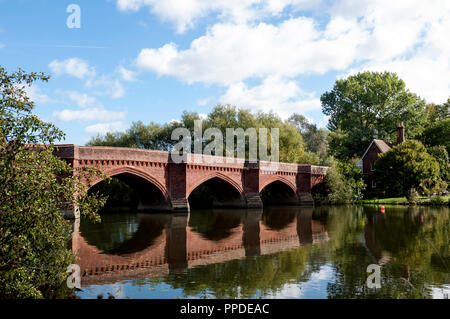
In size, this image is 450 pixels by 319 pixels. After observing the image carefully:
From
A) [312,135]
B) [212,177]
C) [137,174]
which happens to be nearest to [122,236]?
[137,174]

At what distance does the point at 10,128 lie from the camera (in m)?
7.43

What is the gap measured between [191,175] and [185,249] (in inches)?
665

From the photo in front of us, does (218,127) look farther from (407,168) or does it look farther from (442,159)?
(442,159)

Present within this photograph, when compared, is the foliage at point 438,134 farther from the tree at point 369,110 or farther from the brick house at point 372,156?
the brick house at point 372,156

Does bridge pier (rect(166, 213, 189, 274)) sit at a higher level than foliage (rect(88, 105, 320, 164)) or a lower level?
lower

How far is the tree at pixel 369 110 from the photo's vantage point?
174 feet

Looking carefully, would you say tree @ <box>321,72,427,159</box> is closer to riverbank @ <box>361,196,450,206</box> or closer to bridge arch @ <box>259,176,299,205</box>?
riverbank @ <box>361,196,450,206</box>

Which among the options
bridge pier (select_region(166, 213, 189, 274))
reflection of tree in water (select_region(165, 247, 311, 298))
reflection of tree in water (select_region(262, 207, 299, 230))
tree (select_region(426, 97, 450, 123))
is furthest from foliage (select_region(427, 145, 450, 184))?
reflection of tree in water (select_region(165, 247, 311, 298))

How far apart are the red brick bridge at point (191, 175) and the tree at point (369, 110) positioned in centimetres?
1155

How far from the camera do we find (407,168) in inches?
1594

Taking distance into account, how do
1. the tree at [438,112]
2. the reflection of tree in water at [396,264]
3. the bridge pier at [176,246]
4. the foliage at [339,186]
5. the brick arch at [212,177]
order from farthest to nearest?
the tree at [438,112] → the foliage at [339,186] → the brick arch at [212,177] → the bridge pier at [176,246] → the reflection of tree in water at [396,264]

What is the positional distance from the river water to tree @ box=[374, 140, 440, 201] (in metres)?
20.4

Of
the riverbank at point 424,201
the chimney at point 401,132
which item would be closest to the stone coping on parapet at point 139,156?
the riverbank at point 424,201

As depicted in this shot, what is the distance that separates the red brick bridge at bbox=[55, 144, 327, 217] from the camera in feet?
89.5
